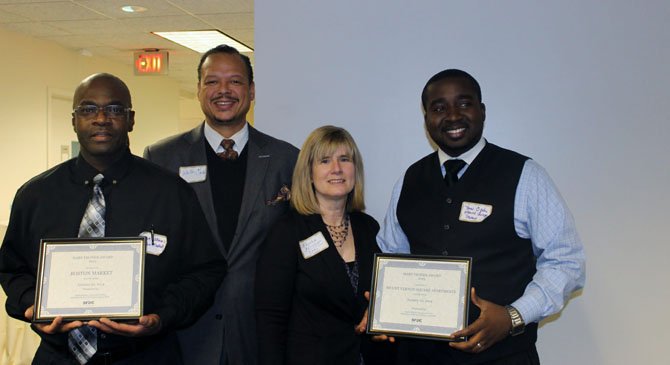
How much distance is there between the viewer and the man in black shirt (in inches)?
74.5

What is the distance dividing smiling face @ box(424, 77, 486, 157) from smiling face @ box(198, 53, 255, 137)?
32.1 inches

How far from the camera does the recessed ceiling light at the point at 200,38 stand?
22.2 ft

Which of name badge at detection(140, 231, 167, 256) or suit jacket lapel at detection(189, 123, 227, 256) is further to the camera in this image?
suit jacket lapel at detection(189, 123, 227, 256)

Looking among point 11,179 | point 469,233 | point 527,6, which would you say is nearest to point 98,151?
point 469,233

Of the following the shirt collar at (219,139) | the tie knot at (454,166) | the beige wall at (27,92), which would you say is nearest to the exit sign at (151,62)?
the beige wall at (27,92)

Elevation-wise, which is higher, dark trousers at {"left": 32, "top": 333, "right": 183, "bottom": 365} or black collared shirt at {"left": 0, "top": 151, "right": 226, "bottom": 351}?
black collared shirt at {"left": 0, "top": 151, "right": 226, "bottom": 351}

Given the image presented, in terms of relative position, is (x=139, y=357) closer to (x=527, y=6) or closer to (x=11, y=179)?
(x=527, y=6)

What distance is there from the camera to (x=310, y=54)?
120 inches

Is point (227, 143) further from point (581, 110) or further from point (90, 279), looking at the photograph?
point (581, 110)

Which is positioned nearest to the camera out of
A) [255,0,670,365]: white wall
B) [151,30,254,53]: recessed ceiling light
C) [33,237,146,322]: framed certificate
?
[33,237,146,322]: framed certificate

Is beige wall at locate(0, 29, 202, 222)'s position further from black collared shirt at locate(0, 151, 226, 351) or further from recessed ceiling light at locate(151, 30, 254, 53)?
black collared shirt at locate(0, 151, 226, 351)

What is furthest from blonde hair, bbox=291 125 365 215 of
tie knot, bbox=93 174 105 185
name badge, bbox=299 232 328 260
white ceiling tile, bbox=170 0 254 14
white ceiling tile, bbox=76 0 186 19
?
white ceiling tile, bbox=76 0 186 19

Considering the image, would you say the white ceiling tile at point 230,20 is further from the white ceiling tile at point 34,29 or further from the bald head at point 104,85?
the bald head at point 104,85

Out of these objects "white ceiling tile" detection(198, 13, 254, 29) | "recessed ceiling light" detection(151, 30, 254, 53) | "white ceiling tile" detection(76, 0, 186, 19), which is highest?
"recessed ceiling light" detection(151, 30, 254, 53)
